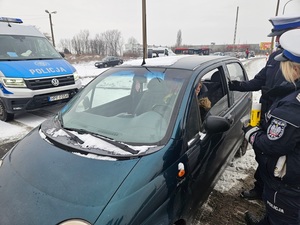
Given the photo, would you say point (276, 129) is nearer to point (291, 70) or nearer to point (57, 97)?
point (291, 70)

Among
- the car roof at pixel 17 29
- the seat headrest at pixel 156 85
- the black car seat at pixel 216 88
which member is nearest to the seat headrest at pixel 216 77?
the black car seat at pixel 216 88

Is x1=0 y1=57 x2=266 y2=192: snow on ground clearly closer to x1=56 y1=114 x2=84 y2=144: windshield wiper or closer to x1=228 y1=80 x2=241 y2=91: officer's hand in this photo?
x1=228 y1=80 x2=241 y2=91: officer's hand

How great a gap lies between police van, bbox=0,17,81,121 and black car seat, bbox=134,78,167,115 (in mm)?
3858

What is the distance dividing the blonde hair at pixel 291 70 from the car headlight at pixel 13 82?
5076mm

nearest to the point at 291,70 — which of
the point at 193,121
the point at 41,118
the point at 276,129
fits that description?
the point at 276,129

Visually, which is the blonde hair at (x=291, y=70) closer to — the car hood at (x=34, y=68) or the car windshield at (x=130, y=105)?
the car windshield at (x=130, y=105)

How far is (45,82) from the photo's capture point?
5469mm

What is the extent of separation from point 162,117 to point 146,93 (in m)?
0.42

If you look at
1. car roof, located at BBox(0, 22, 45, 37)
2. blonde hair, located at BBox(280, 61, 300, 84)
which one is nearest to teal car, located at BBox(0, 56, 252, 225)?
blonde hair, located at BBox(280, 61, 300, 84)

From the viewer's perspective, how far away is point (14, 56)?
5664mm

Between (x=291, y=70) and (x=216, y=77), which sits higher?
(x=291, y=70)

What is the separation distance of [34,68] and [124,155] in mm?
4692

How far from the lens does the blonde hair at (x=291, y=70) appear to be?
1.72m

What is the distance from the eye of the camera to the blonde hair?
1721 millimetres
